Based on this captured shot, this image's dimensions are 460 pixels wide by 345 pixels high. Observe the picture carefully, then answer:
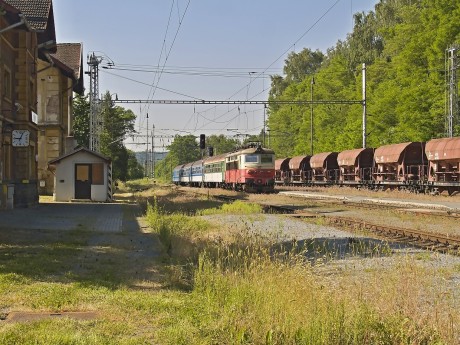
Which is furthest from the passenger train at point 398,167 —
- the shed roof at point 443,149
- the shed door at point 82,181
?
the shed door at point 82,181

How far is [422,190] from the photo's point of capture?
115 ft

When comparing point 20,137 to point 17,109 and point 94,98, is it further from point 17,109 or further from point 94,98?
point 94,98

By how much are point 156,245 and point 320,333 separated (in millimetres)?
7930

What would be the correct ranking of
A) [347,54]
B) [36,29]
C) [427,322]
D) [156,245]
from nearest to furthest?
[427,322], [156,245], [36,29], [347,54]

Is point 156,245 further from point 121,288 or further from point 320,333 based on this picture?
point 320,333

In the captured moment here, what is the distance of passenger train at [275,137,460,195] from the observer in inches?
1223

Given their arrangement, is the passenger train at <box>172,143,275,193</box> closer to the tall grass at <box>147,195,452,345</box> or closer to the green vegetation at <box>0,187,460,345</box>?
the green vegetation at <box>0,187,460,345</box>

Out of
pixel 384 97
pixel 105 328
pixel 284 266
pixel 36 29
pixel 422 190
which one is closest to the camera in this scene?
pixel 105 328

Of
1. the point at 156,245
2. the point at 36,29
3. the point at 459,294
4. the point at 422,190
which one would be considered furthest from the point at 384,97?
the point at 459,294

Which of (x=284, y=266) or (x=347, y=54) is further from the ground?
(x=347, y=54)

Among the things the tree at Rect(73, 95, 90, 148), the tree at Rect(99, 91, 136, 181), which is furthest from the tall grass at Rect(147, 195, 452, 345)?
the tree at Rect(73, 95, 90, 148)

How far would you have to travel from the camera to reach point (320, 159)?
49375mm

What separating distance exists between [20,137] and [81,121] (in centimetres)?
4015

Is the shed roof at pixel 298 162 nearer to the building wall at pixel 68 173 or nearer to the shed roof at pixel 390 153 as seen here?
the shed roof at pixel 390 153
